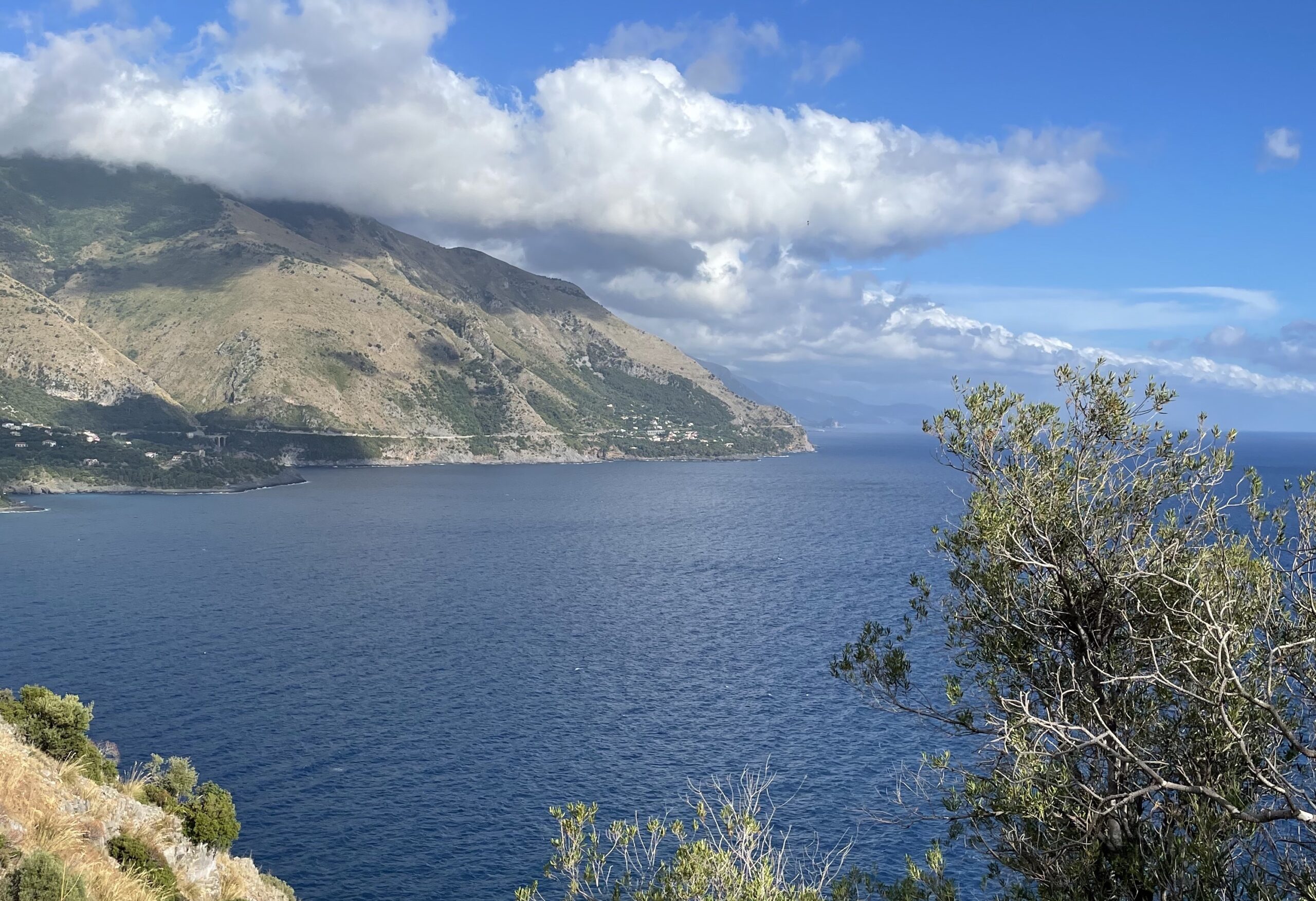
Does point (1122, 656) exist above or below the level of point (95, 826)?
above

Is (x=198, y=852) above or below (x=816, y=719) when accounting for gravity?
above

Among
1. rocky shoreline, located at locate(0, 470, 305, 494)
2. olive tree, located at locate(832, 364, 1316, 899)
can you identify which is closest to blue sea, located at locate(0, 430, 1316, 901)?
olive tree, located at locate(832, 364, 1316, 899)

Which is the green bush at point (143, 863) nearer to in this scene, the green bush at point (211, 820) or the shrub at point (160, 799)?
the green bush at point (211, 820)

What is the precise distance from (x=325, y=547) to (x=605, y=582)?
43.3 m

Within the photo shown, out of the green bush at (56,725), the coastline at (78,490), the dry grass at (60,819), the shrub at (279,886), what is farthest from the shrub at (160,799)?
the coastline at (78,490)

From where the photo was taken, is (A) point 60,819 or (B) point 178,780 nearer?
(A) point 60,819

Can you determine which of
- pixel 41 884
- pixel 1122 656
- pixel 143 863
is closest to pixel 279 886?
pixel 143 863

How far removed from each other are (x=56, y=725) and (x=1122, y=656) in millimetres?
37166

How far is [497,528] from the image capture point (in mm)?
151375

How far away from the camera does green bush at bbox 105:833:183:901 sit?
1022 inches

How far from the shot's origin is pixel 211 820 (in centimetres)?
3578

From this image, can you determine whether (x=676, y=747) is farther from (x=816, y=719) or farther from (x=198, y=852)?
(x=198, y=852)

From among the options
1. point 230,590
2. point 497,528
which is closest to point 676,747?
point 230,590

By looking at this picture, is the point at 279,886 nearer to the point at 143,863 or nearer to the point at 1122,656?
the point at 143,863
